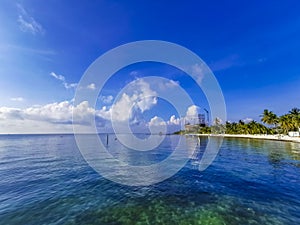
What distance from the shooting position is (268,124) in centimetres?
8688

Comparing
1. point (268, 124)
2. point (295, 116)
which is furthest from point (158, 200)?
point (268, 124)

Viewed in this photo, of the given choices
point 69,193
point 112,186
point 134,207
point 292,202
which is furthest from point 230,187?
point 69,193

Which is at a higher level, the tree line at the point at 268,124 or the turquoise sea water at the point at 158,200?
the tree line at the point at 268,124

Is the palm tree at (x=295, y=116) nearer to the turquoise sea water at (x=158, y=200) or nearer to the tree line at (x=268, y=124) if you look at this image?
the tree line at (x=268, y=124)

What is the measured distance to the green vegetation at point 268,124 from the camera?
231ft

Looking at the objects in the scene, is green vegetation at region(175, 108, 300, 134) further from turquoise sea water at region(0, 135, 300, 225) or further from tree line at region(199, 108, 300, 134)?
turquoise sea water at region(0, 135, 300, 225)

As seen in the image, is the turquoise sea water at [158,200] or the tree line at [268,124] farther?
the tree line at [268,124]

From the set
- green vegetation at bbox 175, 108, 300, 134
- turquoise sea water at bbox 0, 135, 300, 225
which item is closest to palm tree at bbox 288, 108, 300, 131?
green vegetation at bbox 175, 108, 300, 134

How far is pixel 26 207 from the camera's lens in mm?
11484

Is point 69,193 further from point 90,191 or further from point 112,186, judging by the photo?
point 112,186

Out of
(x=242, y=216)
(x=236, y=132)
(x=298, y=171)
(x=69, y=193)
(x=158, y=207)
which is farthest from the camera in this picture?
(x=236, y=132)

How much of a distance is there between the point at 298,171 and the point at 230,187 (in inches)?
428

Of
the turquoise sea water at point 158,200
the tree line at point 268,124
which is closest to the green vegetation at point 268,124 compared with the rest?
the tree line at point 268,124

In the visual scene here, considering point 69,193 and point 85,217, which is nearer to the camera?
point 85,217
